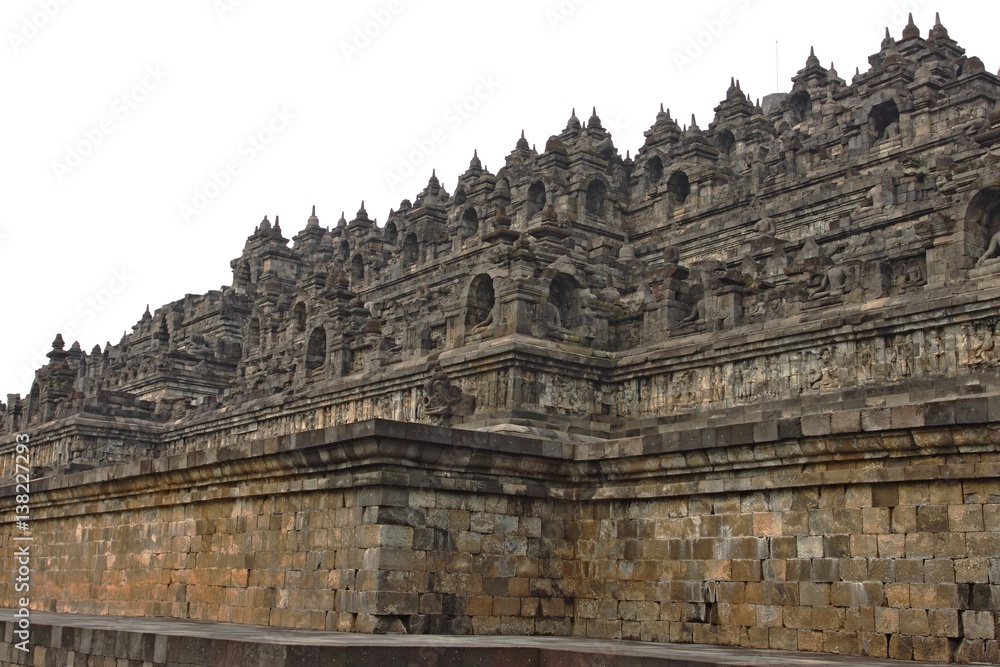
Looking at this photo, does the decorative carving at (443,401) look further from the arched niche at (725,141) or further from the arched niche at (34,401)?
the arched niche at (34,401)

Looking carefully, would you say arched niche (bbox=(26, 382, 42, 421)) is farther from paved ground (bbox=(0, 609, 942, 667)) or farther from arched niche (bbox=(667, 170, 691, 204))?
paved ground (bbox=(0, 609, 942, 667))

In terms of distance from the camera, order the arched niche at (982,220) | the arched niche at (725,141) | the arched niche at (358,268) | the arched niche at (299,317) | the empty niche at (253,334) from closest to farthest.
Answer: the arched niche at (982,220)
the arched niche at (299,317)
the arched niche at (725,141)
the empty niche at (253,334)
the arched niche at (358,268)

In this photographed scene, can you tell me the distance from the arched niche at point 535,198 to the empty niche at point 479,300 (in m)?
16.2

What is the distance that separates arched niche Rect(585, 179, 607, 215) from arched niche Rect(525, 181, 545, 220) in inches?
70.8

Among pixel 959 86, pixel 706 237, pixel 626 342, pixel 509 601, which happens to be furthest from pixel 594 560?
pixel 959 86

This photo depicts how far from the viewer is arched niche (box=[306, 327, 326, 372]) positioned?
33500 mm

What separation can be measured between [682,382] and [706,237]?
12.3 m

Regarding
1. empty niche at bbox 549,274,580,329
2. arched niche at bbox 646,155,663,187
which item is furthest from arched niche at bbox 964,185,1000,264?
arched niche at bbox 646,155,663,187

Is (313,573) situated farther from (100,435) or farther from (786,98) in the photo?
(786,98)

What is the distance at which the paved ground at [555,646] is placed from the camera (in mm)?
10795

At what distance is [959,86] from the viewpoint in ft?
112

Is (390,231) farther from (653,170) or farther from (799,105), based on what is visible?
(799,105)

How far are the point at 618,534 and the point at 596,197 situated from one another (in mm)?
26186

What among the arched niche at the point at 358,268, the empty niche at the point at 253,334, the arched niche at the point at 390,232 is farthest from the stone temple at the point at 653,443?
the arched niche at the point at 390,232
